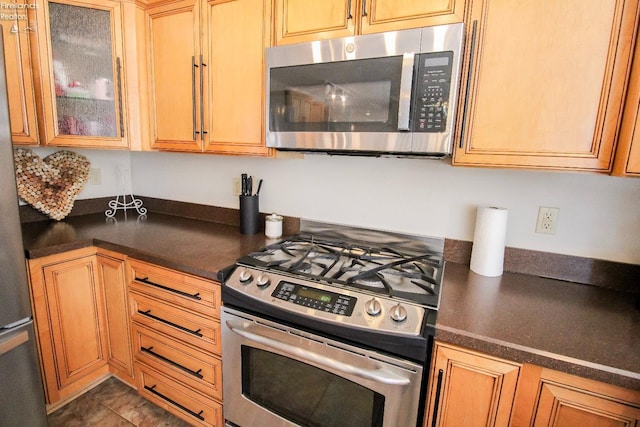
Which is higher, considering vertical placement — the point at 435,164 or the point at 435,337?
the point at 435,164

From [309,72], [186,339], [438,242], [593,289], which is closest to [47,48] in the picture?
[309,72]

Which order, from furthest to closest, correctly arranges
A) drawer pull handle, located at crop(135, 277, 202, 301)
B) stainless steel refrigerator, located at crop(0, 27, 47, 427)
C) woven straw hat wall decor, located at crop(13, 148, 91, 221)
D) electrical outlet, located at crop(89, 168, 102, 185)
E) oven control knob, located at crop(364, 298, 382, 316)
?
electrical outlet, located at crop(89, 168, 102, 185) < woven straw hat wall decor, located at crop(13, 148, 91, 221) < drawer pull handle, located at crop(135, 277, 202, 301) < stainless steel refrigerator, located at crop(0, 27, 47, 427) < oven control knob, located at crop(364, 298, 382, 316)

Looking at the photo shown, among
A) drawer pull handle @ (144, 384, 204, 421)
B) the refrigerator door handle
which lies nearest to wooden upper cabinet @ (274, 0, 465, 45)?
the refrigerator door handle

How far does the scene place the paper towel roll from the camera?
128 cm

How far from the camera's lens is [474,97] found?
1099 millimetres

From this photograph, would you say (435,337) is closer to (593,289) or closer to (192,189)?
(593,289)

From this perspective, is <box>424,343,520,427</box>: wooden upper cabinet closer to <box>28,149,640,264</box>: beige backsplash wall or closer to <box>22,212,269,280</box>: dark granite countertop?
<box>28,149,640,264</box>: beige backsplash wall

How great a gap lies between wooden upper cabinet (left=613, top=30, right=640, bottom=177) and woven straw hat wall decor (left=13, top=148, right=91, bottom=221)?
259 centimetres

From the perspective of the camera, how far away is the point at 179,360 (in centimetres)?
148

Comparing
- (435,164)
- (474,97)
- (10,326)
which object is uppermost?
(474,97)

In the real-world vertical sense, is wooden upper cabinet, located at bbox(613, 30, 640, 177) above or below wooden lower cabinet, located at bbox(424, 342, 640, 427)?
above

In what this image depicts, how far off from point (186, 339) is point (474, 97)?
1542 mm

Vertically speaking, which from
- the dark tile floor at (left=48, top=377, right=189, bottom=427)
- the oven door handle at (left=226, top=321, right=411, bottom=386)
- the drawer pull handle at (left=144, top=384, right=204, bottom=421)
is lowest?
the dark tile floor at (left=48, top=377, right=189, bottom=427)

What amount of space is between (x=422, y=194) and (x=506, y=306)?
0.62 m
